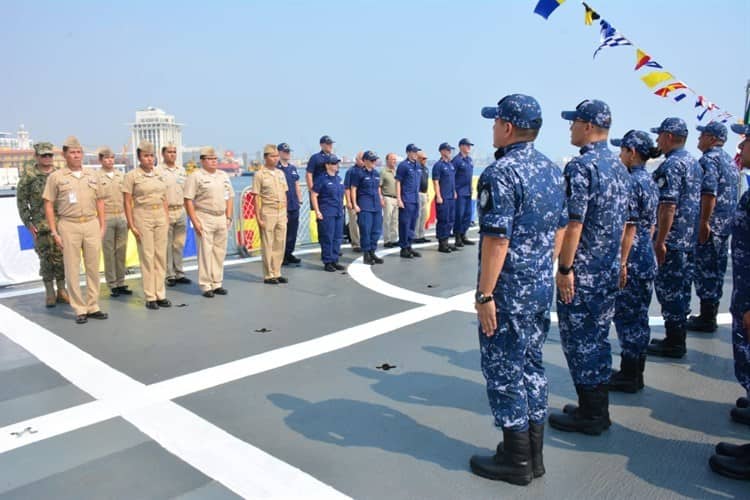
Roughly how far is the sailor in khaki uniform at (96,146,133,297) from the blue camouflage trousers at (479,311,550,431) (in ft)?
17.9

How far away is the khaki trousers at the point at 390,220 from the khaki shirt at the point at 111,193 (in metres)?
5.02

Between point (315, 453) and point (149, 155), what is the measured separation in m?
4.35

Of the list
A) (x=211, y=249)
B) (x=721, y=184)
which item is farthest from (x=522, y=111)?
(x=211, y=249)

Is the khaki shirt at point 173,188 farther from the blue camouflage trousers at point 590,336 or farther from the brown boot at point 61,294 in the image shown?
the blue camouflage trousers at point 590,336

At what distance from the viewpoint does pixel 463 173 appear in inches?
396

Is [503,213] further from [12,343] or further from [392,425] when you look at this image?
[12,343]

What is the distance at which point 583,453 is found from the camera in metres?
2.97

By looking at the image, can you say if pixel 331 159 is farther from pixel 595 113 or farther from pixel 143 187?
pixel 595 113

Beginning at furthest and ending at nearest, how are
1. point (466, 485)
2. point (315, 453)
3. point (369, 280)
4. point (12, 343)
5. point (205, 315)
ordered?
point (369, 280) < point (205, 315) < point (12, 343) < point (315, 453) < point (466, 485)

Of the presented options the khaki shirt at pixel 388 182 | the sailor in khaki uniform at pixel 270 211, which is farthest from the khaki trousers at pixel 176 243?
the khaki shirt at pixel 388 182

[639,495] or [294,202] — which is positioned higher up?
[294,202]

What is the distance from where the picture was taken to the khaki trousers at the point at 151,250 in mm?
6125

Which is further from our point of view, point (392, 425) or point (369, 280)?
point (369, 280)

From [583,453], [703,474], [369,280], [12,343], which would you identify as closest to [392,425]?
[583,453]
